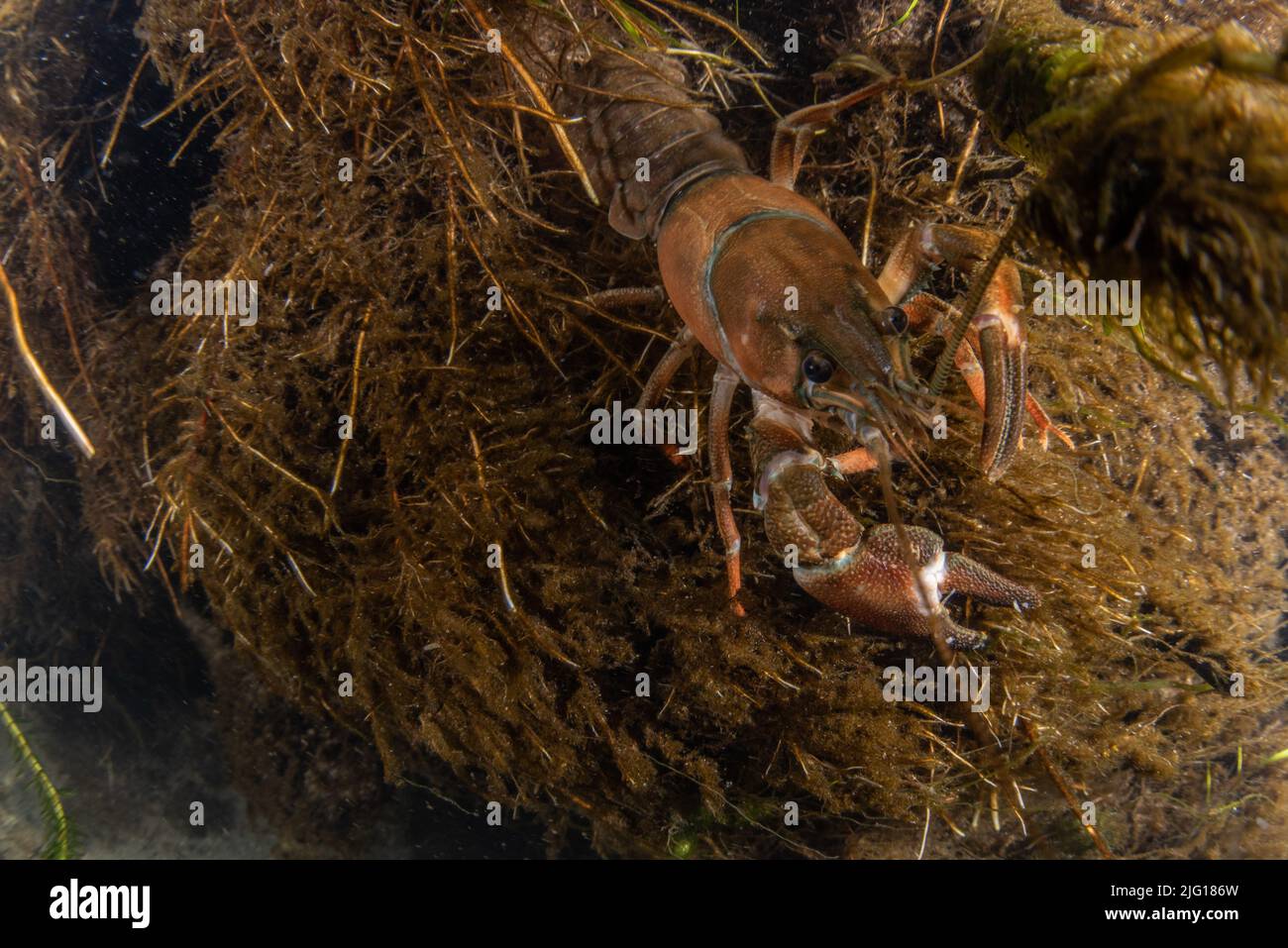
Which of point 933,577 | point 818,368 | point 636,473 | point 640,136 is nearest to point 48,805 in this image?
point 636,473

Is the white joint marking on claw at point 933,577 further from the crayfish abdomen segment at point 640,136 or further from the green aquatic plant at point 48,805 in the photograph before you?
the green aquatic plant at point 48,805

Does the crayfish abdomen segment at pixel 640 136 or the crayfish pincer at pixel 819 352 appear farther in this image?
the crayfish abdomen segment at pixel 640 136

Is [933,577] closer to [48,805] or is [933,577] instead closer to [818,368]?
[818,368]

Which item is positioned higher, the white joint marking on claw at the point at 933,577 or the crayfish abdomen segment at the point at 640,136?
the crayfish abdomen segment at the point at 640,136

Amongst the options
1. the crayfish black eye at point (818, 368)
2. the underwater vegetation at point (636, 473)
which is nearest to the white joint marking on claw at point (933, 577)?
the underwater vegetation at point (636, 473)
